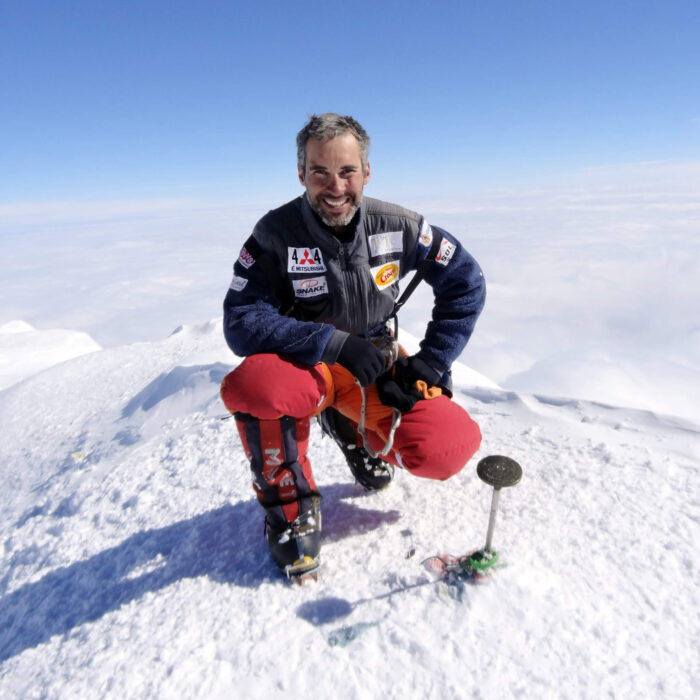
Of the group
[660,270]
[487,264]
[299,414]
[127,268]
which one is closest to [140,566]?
[299,414]

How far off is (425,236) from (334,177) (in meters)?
0.56

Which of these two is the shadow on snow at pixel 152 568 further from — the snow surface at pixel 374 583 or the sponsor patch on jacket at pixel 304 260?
the sponsor patch on jacket at pixel 304 260

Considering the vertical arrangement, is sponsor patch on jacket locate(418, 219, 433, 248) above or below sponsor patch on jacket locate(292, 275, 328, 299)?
above

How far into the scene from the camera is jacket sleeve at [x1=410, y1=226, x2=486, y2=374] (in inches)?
88.1

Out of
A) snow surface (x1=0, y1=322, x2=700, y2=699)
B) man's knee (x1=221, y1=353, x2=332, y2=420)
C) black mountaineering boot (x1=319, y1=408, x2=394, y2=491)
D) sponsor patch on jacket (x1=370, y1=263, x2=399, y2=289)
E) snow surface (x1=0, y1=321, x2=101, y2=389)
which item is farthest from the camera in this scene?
snow surface (x1=0, y1=321, x2=101, y2=389)

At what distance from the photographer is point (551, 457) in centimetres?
261

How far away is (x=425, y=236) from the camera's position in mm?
2219

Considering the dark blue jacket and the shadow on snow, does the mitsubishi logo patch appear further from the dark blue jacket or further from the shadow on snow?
the shadow on snow

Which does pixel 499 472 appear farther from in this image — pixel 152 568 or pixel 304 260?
pixel 152 568

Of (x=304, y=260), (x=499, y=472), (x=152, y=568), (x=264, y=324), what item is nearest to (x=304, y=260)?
(x=304, y=260)

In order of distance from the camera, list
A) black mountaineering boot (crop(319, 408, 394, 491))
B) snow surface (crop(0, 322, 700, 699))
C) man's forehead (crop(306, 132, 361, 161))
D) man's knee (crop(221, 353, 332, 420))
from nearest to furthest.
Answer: snow surface (crop(0, 322, 700, 699))
man's knee (crop(221, 353, 332, 420))
man's forehead (crop(306, 132, 361, 161))
black mountaineering boot (crop(319, 408, 394, 491))

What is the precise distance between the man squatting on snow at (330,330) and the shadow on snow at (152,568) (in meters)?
0.23

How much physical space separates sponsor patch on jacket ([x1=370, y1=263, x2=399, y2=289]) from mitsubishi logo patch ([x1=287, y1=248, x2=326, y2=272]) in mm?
279

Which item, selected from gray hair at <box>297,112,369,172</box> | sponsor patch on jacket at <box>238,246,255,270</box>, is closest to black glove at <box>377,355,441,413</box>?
sponsor patch on jacket at <box>238,246,255,270</box>
